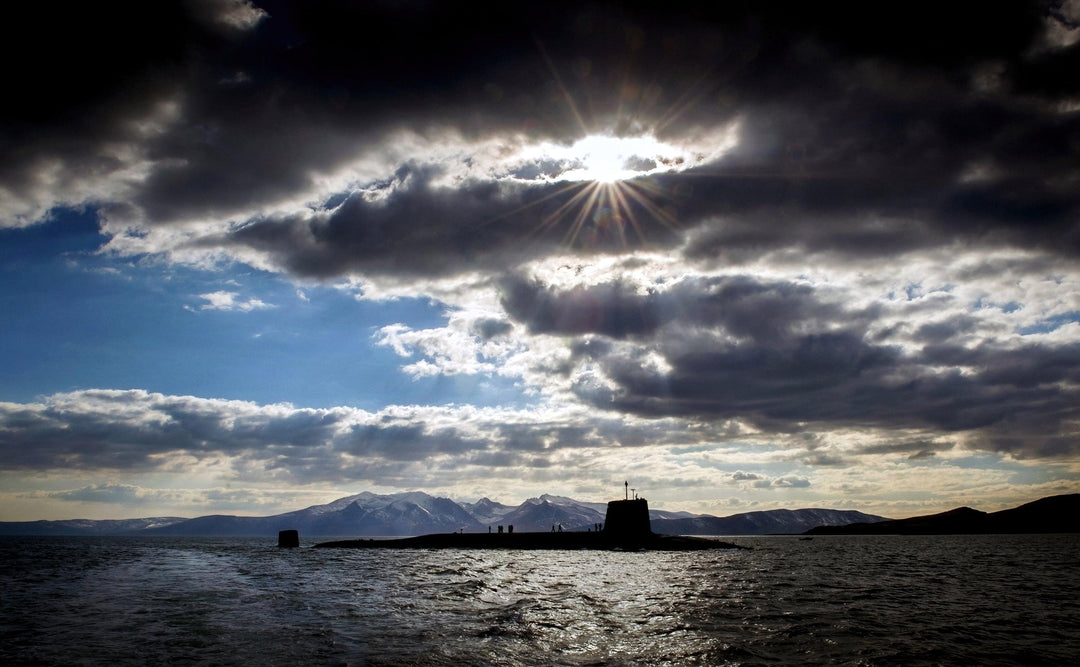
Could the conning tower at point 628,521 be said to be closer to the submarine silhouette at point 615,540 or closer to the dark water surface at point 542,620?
the submarine silhouette at point 615,540

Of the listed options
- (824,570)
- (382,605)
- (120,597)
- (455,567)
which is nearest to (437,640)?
(382,605)

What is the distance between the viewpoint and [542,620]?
2461 cm

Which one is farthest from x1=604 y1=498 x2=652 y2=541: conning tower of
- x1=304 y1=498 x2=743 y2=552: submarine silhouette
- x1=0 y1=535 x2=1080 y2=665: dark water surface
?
x1=0 y1=535 x2=1080 y2=665: dark water surface

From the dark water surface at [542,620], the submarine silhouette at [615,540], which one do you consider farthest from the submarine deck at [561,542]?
the dark water surface at [542,620]

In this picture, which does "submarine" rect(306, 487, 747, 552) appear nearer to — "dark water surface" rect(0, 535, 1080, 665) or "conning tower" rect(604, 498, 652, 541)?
"conning tower" rect(604, 498, 652, 541)

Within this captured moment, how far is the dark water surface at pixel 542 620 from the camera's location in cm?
1888

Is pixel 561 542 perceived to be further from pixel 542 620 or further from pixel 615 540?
pixel 542 620

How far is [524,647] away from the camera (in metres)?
19.8

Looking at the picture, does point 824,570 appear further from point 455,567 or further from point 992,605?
point 455,567

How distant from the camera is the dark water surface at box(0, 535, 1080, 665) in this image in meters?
18.9

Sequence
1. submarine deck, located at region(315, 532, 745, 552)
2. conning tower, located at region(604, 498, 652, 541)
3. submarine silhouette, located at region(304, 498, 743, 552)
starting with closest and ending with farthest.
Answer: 1. submarine deck, located at region(315, 532, 745, 552)
2. submarine silhouette, located at region(304, 498, 743, 552)
3. conning tower, located at region(604, 498, 652, 541)

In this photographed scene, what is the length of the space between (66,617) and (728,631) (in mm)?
26764

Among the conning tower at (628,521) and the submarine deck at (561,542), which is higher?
the conning tower at (628,521)

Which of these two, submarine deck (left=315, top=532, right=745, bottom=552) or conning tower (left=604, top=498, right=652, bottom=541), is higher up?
conning tower (left=604, top=498, right=652, bottom=541)
